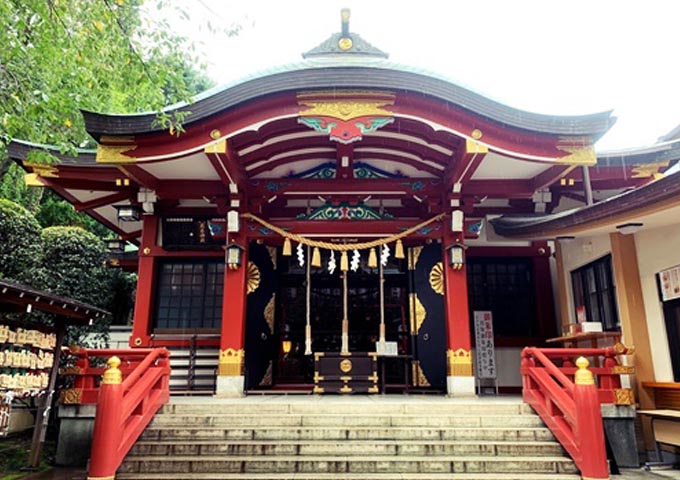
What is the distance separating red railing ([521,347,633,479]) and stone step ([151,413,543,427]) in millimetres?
375

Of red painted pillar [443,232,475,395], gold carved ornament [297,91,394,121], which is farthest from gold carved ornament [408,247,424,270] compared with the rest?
gold carved ornament [297,91,394,121]

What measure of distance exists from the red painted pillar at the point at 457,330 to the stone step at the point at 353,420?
2048mm

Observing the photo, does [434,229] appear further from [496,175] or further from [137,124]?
[137,124]

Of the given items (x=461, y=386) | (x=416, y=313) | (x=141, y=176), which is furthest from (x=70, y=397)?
(x=416, y=313)

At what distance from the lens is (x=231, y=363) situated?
8.48 meters

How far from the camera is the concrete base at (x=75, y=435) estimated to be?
656 cm

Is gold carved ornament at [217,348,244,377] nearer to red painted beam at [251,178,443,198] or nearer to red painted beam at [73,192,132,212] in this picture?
red painted beam at [251,178,443,198]

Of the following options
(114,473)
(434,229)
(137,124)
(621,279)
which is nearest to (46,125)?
(137,124)

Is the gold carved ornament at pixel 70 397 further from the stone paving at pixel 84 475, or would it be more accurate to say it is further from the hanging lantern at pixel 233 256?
the hanging lantern at pixel 233 256

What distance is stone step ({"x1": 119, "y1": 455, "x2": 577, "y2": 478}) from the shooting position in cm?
552

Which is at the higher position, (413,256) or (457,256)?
(413,256)

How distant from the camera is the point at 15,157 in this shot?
8.62 meters

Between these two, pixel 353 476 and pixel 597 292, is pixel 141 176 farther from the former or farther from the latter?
pixel 597 292

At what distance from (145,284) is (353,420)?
18.6ft
